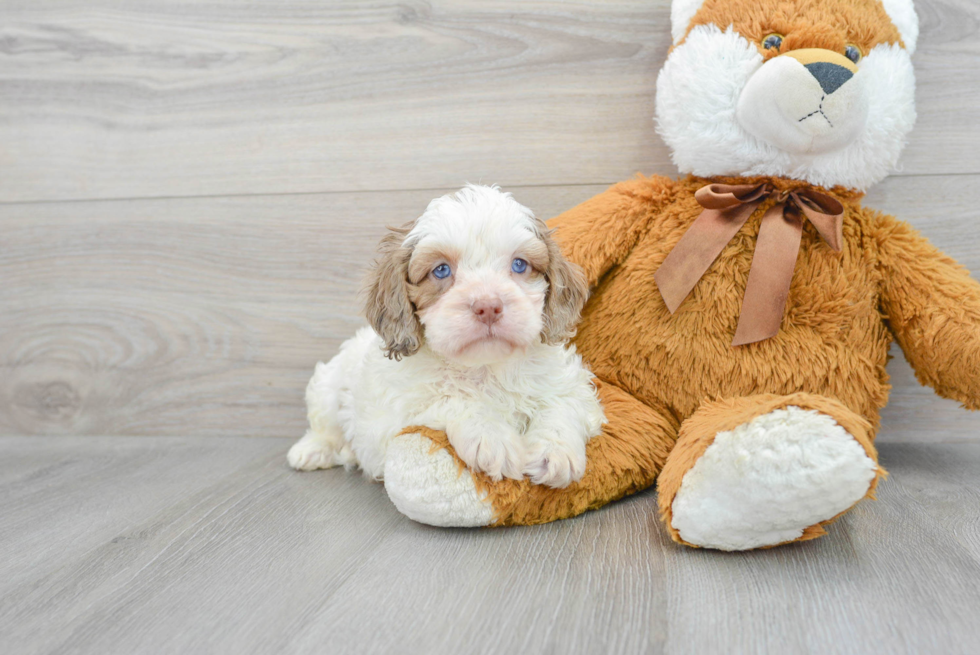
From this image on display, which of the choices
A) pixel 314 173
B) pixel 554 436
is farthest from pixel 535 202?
pixel 554 436

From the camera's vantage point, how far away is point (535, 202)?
1648mm

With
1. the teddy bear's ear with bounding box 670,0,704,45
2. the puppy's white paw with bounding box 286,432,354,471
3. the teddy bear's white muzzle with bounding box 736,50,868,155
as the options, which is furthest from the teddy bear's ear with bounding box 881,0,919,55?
the puppy's white paw with bounding box 286,432,354,471

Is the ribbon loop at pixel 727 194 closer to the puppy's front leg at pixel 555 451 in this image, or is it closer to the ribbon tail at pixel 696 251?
the ribbon tail at pixel 696 251

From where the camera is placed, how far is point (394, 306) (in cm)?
115

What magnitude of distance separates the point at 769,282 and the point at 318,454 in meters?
1.03

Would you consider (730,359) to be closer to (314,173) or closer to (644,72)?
(644,72)

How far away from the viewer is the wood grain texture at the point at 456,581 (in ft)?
2.75

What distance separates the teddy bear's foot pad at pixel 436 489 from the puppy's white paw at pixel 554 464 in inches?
3.7

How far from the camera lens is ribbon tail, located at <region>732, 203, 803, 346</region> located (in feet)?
4.06

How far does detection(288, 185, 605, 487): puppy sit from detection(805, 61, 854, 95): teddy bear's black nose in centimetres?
52

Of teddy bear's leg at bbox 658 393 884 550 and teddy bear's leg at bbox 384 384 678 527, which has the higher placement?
teddy bear's leg at bbox 658 393 884 550

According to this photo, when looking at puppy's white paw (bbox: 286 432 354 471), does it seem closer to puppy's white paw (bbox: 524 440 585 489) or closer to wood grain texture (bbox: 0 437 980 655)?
wood grain texture (bbox: 0 437 980 655)

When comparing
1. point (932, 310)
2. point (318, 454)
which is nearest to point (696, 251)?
point (932, 310)

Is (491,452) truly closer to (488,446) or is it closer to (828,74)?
(488,446)
